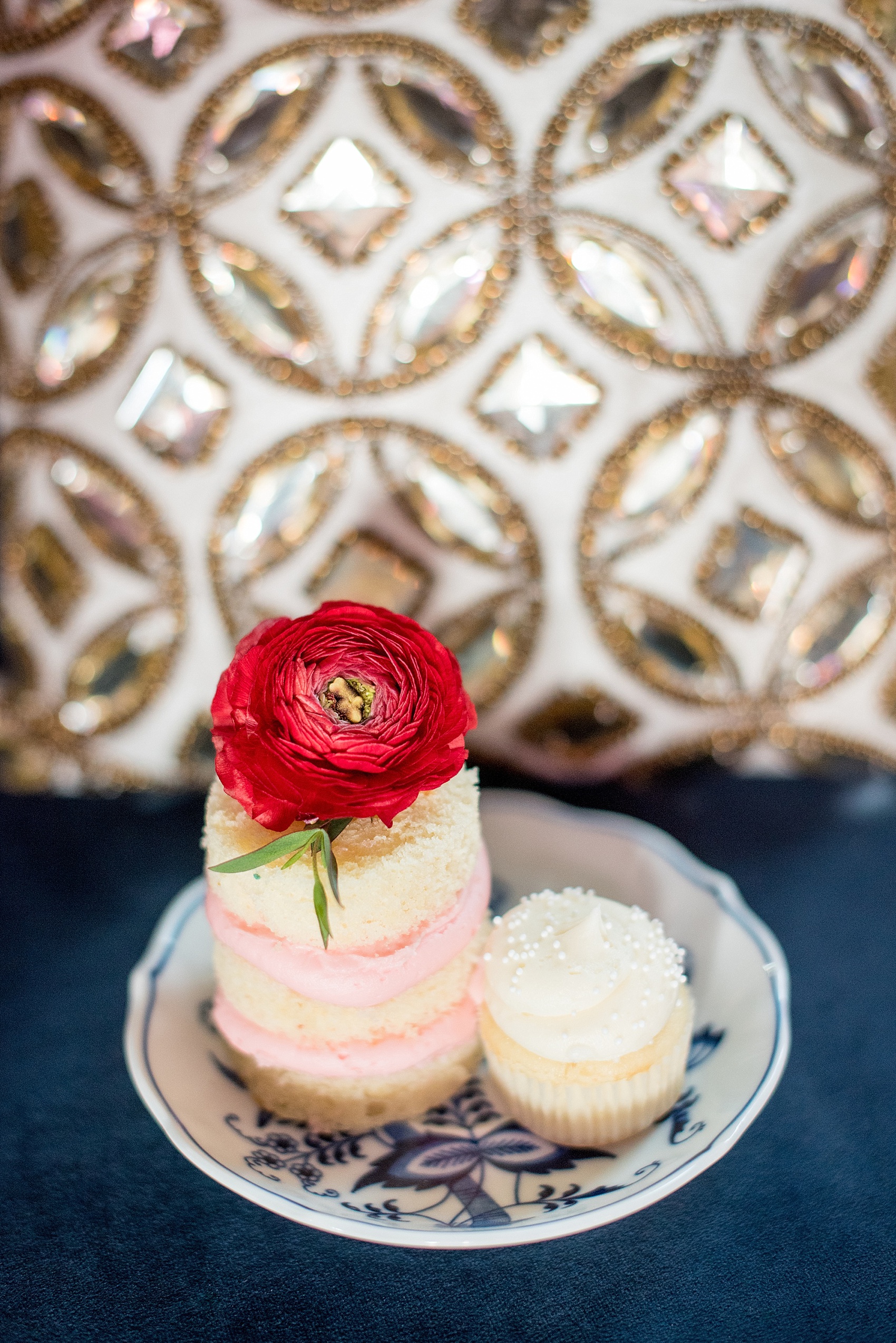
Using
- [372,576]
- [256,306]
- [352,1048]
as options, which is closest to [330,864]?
[352,1048]

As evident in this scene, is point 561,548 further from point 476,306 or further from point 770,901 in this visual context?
point 770,901

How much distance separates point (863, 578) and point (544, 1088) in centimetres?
49

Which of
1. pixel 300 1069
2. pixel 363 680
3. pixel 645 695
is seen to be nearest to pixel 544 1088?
pixel 300 1069

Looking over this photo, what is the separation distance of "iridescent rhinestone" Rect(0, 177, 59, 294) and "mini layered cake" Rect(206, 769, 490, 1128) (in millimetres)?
467

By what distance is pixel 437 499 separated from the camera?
80cm

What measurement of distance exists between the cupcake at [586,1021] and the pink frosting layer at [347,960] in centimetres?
4

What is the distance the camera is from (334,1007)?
0.55m

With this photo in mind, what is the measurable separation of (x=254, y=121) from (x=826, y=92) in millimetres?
409

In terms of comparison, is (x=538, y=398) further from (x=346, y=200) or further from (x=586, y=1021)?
(x=586, y=1021)

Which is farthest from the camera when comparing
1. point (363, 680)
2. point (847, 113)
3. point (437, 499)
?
point (437, 499)

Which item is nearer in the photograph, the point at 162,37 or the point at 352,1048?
the point at 352,1048

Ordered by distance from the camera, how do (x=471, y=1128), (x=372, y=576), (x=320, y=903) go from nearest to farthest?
(x=320, y=903)
(x=471, y=1128)
(x=372, y=576)

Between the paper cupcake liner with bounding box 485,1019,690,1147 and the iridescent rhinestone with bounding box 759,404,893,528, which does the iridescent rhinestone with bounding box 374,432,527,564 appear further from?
the paper cupcake liner with bounding box 485,1019,690,1147

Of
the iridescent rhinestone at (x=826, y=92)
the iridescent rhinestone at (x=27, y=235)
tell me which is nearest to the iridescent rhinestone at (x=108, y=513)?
the iridescent rhinestone at (x=27, y=235)
